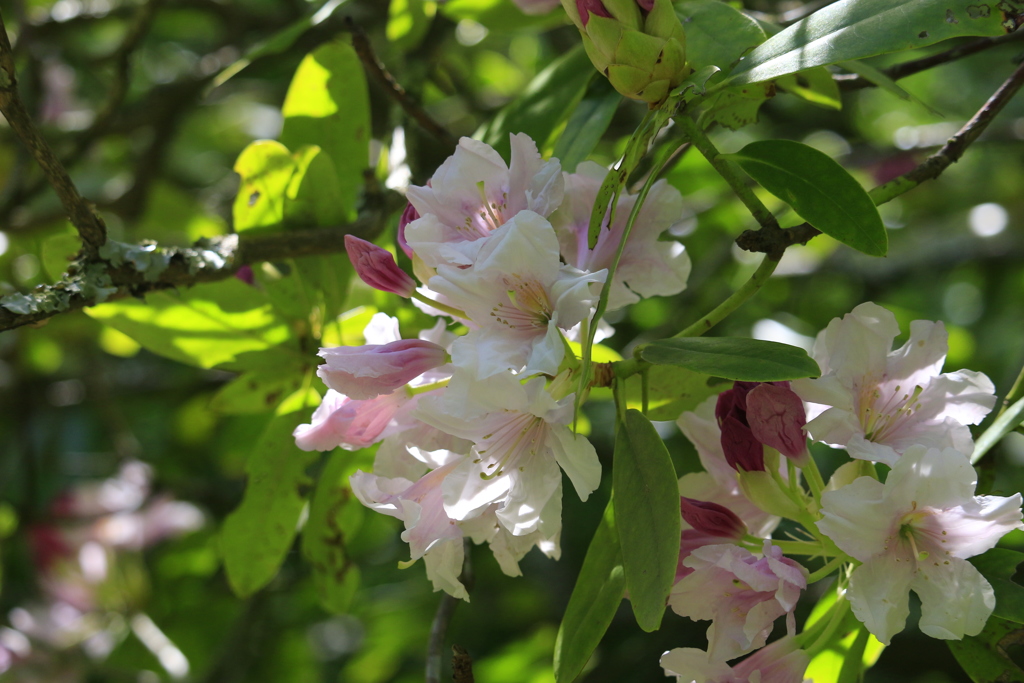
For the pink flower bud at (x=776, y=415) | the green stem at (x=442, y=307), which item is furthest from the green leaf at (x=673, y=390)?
the green stem at (x=442, y=307)

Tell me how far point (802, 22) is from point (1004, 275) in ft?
8.17

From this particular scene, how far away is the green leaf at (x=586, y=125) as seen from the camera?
1089mm

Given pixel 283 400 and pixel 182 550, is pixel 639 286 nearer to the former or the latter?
pixel 283 400

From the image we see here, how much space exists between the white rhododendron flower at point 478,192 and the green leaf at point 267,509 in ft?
1.65

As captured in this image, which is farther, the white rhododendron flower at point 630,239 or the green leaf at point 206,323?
the green leaf at point 206,323

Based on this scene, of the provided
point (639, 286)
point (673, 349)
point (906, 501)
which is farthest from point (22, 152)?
point (906, 501)

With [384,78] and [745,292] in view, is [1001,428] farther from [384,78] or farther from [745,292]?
[384,78]

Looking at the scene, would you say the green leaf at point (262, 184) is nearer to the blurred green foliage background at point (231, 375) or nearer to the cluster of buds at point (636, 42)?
the blurred green foliage background at point (231, 375)

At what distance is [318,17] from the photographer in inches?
53.2

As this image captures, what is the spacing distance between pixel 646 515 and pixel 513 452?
0.16 m

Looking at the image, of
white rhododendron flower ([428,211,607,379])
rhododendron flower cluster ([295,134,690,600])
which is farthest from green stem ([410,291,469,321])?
white rhododendron flower ([428,211,607,379])

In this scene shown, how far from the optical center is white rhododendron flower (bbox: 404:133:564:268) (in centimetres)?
88

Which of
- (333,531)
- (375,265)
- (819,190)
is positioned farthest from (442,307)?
(333,531)

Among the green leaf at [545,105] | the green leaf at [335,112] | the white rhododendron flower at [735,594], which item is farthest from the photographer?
the green leaf at [335,112]
